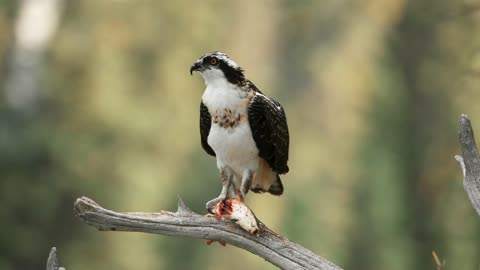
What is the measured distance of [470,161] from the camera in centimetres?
356

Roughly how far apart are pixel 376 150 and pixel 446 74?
1.45m

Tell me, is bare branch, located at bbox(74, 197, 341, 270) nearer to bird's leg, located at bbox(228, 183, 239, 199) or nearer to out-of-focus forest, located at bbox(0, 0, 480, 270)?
bird's leg, located at bbox(228, 183, 239, 199)

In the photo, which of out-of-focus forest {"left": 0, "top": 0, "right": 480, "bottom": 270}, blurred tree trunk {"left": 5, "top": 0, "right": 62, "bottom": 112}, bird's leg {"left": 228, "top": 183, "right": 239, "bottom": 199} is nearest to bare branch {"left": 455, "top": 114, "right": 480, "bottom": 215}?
bird's leg {"left": 228, "top": 183, "right": 239, "bottom": 199}

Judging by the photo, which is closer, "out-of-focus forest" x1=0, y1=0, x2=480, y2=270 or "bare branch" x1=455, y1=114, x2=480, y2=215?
"bare branch" x1=455, y1=114, x2=480, y2=215

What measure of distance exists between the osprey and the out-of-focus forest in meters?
4.18

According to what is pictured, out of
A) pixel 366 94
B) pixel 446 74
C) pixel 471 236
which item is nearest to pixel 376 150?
pixel 366 94

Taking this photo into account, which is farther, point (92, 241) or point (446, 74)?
point (92, 241)

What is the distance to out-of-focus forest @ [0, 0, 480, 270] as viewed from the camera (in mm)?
8781

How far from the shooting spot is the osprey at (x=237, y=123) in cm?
361

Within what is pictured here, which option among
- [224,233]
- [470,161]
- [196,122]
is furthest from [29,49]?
[470,161]

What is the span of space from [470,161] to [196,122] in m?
7.93

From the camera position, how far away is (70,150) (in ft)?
35.8

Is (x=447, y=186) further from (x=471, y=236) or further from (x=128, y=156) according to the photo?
(x=128, y=156)

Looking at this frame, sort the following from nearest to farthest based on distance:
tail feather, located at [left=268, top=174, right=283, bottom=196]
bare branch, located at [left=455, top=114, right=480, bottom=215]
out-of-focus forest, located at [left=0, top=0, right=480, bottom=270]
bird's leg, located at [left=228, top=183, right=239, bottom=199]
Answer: bare branch, located at [left=455, top=114, right=480, bottom=215], bird's leg, located at [left=228, top=183, right=239, bottom=199], tail feather, located at [left=268, top=174, right=283, bottom=196], out-of-focus forest, located at [left=0, top=0, right=480, bottom=270]
